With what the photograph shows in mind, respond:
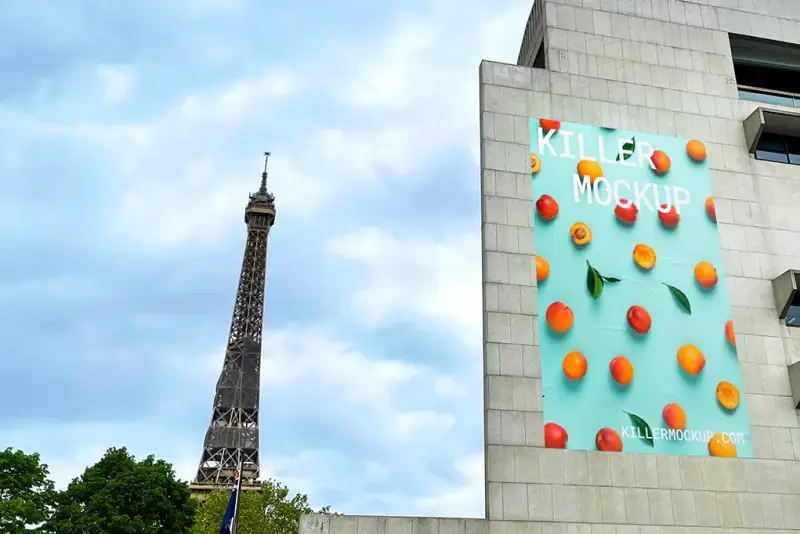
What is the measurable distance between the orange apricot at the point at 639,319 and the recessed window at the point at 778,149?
26.5 ft

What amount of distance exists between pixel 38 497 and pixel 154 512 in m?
6.62

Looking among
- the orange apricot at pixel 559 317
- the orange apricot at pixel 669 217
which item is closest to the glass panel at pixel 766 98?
the orange apricot at pixel 669 217

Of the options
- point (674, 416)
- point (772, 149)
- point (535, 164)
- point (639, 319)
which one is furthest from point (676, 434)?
point (772, 149)

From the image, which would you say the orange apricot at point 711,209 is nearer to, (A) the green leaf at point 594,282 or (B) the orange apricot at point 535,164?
(A) the green leaf at point 594,282

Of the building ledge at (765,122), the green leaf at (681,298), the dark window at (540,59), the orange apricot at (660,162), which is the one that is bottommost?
the green leaf at (681,298)

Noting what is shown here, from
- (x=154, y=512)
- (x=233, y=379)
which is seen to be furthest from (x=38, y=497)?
(x=233, y=379)

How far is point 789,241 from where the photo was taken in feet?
73.0

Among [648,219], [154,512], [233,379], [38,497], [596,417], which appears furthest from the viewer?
[233,379]

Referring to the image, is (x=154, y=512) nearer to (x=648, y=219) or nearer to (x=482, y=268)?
(x=482, y=268)

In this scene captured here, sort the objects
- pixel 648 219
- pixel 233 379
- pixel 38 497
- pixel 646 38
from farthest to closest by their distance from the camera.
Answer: pixel 233 379
pixel 38 497
pixel 646 38
pixel 648 219

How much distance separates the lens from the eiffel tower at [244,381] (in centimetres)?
8231

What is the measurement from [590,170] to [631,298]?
4343 millimetres

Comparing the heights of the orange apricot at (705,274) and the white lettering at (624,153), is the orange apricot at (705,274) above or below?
below

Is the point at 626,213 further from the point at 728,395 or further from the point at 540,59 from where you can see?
the point at 540,59
